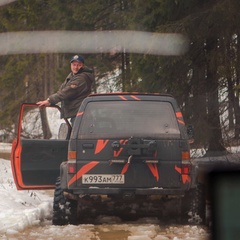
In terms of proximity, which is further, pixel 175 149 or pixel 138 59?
pixel 138 59

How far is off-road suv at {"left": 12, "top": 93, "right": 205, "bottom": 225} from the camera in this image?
757cm

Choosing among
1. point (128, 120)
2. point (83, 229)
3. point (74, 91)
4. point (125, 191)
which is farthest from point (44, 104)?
point (83, 229)

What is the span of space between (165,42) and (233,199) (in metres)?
6.71

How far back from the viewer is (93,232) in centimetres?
728

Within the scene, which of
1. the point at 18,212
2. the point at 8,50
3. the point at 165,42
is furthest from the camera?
the point at 8,50

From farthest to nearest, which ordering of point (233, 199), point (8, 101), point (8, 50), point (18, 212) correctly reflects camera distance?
point (8, 101) < point (8, 50) < point (18, 212) < point (233, 199)

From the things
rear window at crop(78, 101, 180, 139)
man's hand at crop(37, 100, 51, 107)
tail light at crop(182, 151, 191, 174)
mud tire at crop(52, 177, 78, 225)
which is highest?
man's hand at crop(37, 100, 51, 107)

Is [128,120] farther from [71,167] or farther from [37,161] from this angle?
[37,161]

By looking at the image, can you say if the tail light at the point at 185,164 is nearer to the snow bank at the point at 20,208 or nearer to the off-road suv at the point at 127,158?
the off-road suv at the point at 127,158

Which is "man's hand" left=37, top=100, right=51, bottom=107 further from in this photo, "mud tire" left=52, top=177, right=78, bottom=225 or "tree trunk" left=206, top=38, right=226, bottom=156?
"tree trunk" left=206, top=38, right=226, bottom=156

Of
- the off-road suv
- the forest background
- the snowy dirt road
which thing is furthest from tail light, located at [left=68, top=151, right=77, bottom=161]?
the forest background

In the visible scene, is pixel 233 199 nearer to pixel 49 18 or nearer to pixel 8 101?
pixel 49 18

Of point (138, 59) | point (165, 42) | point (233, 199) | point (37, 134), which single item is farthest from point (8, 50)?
point (233, 199)

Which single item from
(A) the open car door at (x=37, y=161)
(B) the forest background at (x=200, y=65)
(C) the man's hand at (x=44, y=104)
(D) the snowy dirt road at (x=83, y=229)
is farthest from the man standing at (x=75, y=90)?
(B) the forest background at (x=200, y=65)
